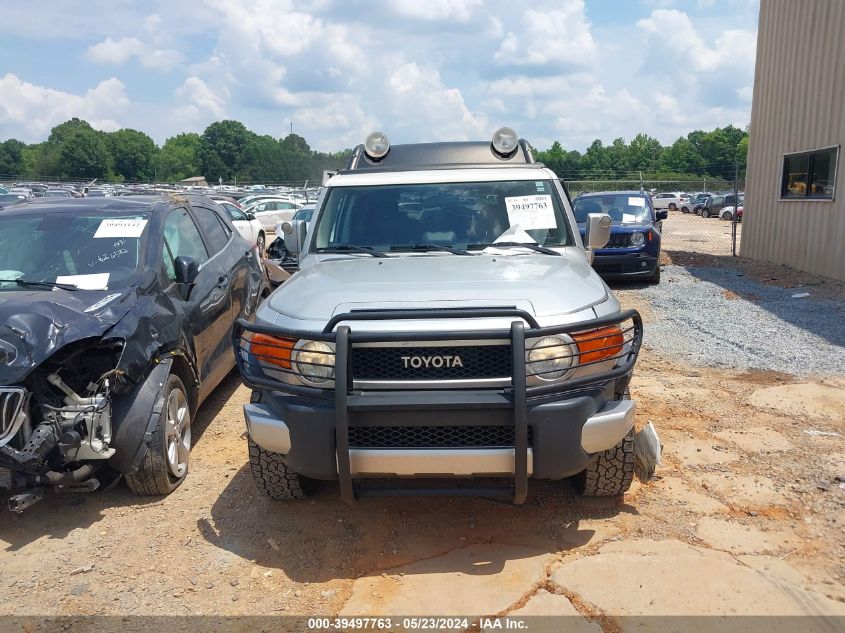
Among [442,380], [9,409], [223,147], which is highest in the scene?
[223,147]

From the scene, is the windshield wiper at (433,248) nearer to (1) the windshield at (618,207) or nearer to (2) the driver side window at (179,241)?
(2) the driver side window at (179,241)

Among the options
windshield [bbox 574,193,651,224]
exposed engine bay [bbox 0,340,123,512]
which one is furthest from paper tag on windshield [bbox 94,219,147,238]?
windshield [bbox 574,193,651,224]

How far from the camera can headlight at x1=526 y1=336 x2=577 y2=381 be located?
3020 millimetres

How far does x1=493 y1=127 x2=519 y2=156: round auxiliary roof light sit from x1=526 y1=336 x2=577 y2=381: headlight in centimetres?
292

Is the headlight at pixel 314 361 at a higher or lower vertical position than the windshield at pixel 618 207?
lower

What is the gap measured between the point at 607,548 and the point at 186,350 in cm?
292

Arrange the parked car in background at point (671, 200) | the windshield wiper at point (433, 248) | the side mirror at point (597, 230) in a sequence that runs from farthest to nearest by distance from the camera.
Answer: the parked car in background at point (671, 200)
the side mirror at point (597, 230)
the windshield wiper at point (433, 248)

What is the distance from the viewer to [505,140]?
5.52 m

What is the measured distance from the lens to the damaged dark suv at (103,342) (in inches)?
133

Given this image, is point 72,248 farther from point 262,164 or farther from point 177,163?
point 177,163

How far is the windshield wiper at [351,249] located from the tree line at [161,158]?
65.3 metres

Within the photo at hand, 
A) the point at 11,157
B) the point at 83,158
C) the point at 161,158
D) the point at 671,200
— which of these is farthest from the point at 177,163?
the point at 671,200

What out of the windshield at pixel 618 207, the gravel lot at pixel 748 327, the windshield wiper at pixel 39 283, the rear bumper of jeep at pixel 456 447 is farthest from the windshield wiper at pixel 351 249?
the windshield at pixel 618 207

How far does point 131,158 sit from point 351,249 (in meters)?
103
